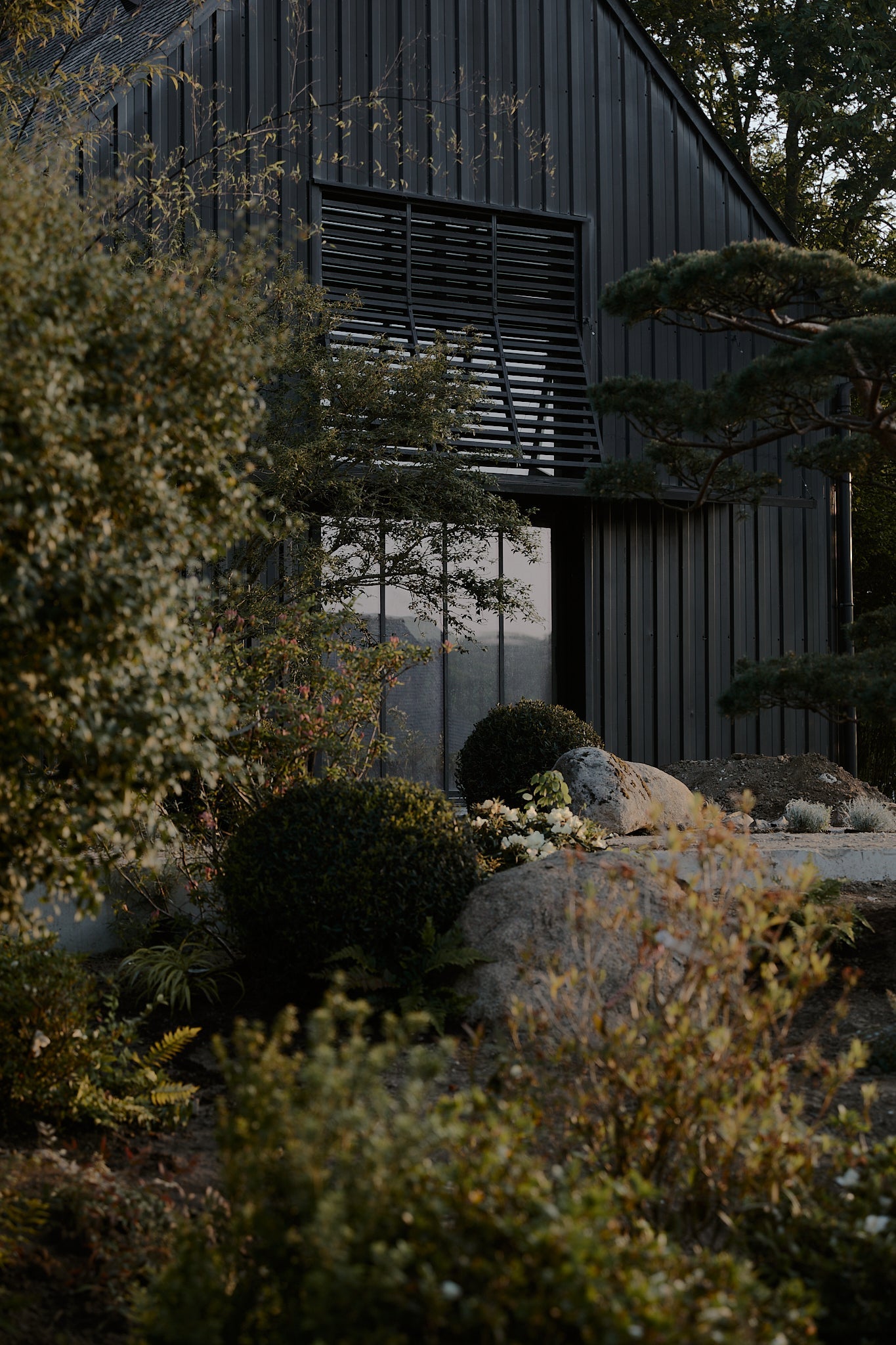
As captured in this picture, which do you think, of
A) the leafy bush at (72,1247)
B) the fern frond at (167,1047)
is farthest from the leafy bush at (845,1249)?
the fern frond at (167,1047)

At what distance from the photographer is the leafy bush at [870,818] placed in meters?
10.1

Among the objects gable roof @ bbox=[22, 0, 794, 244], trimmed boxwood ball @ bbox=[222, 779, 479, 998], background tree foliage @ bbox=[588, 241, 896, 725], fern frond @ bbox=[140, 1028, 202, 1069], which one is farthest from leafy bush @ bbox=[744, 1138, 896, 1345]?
gable roof @ bbox=[22, 0, 794, 244]

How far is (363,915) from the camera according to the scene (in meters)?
5.61

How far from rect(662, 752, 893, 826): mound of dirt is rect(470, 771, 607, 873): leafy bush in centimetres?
363

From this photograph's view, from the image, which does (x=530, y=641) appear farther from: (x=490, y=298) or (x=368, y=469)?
(x=490, y=298)

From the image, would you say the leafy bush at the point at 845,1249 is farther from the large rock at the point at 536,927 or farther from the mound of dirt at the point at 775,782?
the mound of dirt at the point at 775,782

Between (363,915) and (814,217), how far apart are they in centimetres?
2146

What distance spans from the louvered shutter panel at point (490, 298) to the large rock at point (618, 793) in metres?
3.60

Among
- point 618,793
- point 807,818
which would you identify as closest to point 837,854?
point 618,793

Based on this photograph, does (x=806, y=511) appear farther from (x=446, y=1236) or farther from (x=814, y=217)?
(x=446, y=1236)

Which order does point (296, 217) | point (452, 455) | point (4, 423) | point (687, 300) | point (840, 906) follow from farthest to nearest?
point (296, 217)
point (452, 455)
point (687, 300)
point (840, 906)
point (4, 423)

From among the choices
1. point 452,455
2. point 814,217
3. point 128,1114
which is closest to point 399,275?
point 452,455

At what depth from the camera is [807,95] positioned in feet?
65.7

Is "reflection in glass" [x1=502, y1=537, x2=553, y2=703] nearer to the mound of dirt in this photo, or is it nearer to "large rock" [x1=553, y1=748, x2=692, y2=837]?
the mound of dirt
